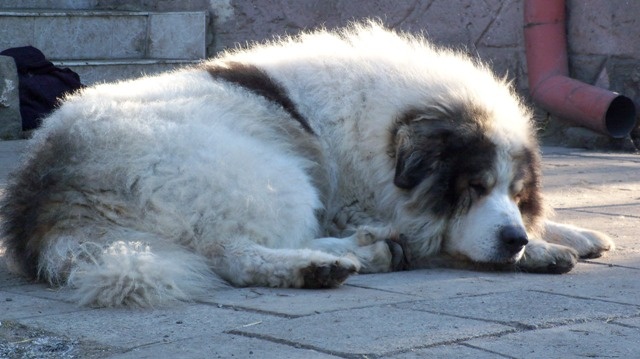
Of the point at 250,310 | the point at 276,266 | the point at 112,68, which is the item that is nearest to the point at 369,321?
the point at 250,310

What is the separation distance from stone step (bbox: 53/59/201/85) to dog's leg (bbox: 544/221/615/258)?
5.50 m

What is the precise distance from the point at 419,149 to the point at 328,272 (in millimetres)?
984

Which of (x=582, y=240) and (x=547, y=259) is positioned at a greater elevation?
(x=582, y=240)

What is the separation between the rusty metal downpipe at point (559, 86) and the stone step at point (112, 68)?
3.18 meters

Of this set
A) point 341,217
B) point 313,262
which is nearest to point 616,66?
point 341,217

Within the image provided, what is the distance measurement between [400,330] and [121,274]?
3.28 feet

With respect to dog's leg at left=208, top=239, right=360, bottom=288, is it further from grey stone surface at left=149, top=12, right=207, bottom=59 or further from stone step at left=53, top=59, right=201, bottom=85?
grey stone surface at left=149, top=12, right=207, bottom=59

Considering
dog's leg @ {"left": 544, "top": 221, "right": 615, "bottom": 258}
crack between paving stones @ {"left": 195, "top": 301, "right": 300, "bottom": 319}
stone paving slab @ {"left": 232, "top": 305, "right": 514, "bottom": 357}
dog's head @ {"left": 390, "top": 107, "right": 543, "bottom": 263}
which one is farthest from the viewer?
dog's leg @ {"left": 544, "top": 221, "right": 615, "bottom": 258}

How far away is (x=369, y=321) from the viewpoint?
324 centimetres

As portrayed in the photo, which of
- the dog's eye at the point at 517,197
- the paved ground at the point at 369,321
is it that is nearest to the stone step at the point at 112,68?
the paved ground at the point at 369,321

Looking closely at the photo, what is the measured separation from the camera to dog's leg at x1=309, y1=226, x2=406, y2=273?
14.3 ft

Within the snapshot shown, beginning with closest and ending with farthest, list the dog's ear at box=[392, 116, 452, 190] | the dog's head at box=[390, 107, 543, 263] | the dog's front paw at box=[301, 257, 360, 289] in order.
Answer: the dog's front paw at box=[301, 257, 360, 289]
the dog's head at box=[390, 107, 543, 263]
the dog's ear at box=[392, 116, 452, 190]

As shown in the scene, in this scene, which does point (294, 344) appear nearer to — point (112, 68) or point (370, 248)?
point (370, 248)

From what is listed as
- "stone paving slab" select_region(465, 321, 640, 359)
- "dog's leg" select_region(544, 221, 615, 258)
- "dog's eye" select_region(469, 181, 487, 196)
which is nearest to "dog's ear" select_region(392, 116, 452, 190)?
"dog's eye" select_region(469, 181, 487, 196)
